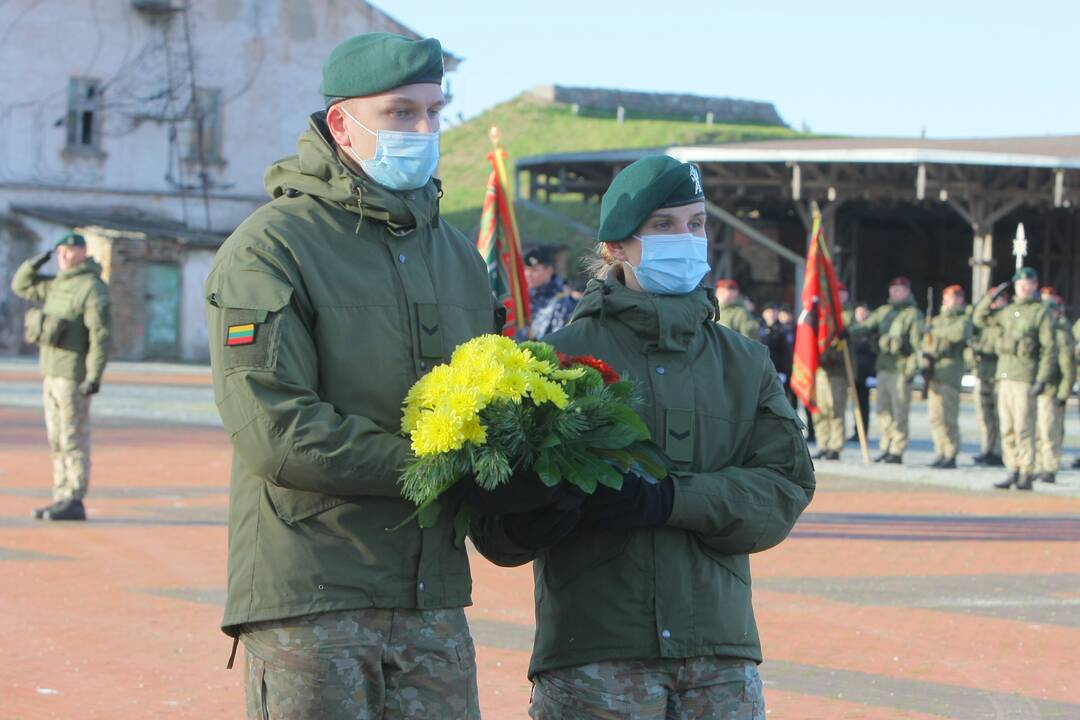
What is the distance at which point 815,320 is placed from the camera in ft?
65.5

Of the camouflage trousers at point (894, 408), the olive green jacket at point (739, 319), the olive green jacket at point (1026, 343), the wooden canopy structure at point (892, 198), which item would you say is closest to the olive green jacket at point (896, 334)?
the camouflage trousers at point (894, 408)

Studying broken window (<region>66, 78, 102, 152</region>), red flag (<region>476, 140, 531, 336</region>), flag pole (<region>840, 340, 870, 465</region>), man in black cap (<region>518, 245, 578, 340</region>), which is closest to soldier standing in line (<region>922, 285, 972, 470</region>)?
flag pole (<region>840, 340, 870, 465</region>)

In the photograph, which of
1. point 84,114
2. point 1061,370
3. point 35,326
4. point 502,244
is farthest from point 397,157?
point 84,114

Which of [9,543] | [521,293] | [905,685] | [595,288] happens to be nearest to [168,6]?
[521,293]

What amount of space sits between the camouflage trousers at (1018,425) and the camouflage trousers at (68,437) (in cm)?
932

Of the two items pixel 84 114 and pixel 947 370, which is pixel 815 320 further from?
pixel 84 114

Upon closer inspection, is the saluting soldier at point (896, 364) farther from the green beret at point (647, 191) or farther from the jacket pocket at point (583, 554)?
the jacket pocket at point (583, 554)

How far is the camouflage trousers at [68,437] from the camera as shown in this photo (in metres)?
12.5

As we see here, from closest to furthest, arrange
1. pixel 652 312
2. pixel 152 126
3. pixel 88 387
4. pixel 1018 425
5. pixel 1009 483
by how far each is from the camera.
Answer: pixel 652 312
pixel 88 387
pixel 1018 425
pixel 1009 483
pixel 152 126

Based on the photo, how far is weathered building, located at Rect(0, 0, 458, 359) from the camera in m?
40.2

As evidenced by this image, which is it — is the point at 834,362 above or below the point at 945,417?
above

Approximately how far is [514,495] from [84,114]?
41.2 metres

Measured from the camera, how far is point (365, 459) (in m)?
3.43

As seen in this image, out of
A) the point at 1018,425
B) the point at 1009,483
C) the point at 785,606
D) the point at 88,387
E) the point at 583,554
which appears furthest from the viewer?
the point at 1009,483
